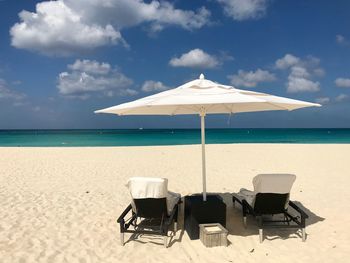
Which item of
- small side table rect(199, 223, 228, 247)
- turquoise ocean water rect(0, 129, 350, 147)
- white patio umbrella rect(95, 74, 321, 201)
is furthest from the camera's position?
turquoise ocean water rect(0, 129, 350, 147)

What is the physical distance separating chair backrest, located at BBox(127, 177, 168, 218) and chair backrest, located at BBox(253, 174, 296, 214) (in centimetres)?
142

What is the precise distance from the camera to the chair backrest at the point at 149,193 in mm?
4434

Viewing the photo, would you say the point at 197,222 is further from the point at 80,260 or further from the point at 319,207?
the point at 319,207

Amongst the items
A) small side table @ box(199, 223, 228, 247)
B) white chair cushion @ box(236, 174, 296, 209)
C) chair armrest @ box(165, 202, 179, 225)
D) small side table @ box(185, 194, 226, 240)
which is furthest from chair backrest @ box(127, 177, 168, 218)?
white chair cushion @ box(236, 174, 296, 209)

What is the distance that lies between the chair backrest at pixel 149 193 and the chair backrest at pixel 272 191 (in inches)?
55.8

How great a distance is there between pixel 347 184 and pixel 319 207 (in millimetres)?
3004

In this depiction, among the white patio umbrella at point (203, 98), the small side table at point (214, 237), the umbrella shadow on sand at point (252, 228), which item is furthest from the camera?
the umbrella shadow on sand at point (252, 228)

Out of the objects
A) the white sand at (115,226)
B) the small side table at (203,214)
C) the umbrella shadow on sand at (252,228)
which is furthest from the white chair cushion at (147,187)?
the umbrella shadow on sand at (252,228)

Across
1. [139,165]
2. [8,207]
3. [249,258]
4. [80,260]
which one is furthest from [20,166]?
[249,258]

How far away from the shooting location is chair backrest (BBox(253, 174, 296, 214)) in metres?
4.60

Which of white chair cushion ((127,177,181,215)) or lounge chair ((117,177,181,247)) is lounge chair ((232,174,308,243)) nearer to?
lounge chair ((117,177,181,247))

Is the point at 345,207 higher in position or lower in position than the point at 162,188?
lower

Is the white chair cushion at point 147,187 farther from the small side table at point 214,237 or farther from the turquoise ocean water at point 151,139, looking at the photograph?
the turquoise ocean water at point 151,139

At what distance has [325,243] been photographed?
178 inches
